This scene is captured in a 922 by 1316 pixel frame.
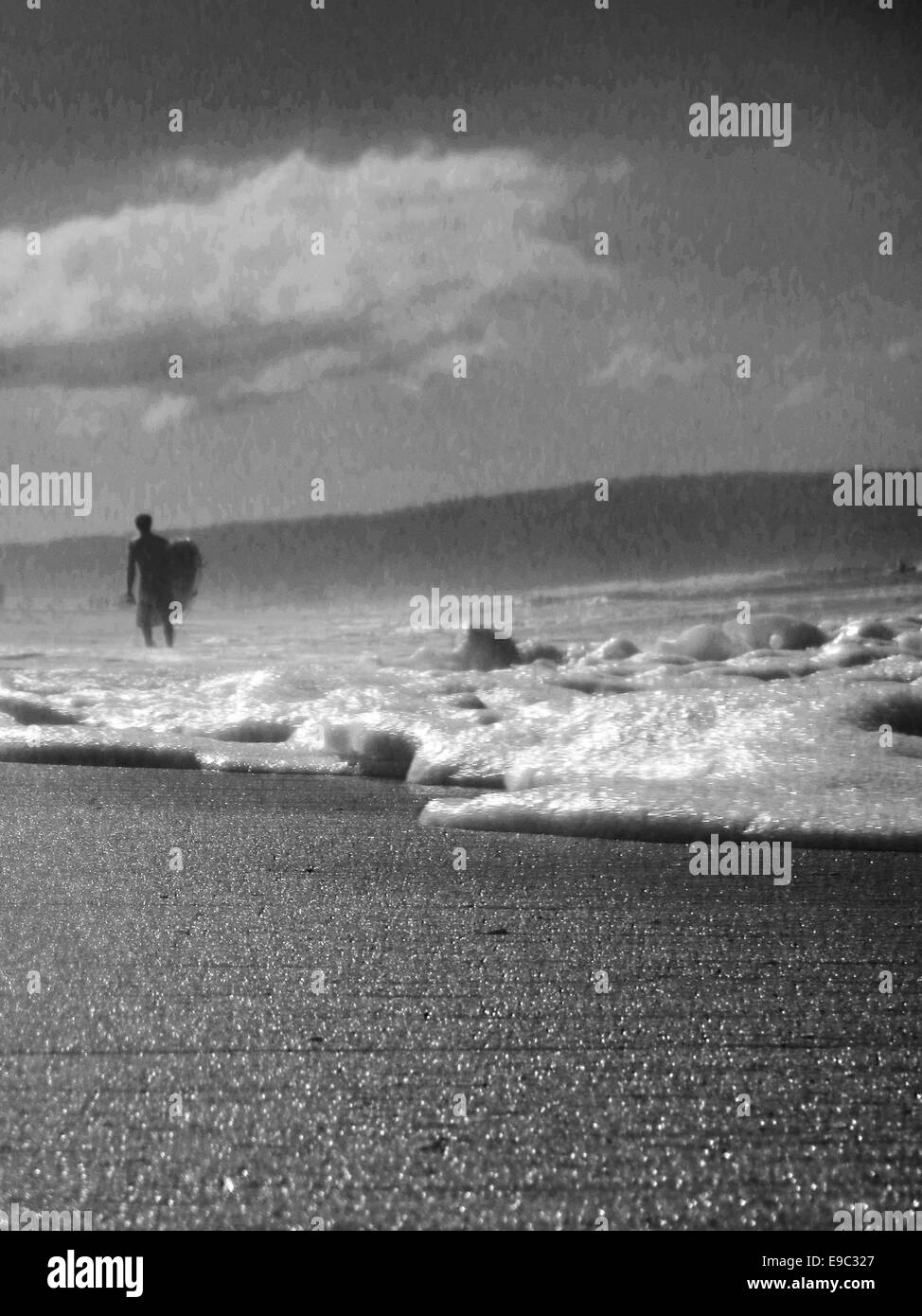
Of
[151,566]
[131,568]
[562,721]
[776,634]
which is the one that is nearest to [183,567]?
[151,566]

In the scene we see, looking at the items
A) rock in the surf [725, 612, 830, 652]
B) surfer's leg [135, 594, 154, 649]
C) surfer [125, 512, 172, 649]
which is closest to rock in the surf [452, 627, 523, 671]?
rock in the surf [725, 612, 830, 652]

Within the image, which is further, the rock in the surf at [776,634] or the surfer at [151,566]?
the surfer at [151,566]

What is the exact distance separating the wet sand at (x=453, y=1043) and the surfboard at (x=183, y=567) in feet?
18.6

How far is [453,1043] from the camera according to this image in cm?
98

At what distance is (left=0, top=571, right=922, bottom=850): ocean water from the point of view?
2.06 m

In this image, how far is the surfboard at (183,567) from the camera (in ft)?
23.8

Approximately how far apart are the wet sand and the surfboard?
5662 millimetres

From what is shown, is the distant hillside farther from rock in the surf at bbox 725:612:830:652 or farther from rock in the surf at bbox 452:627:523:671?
rock in the surf at bbox 452:627:523:671

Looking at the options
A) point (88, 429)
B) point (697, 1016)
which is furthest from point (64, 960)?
point (88, 429)

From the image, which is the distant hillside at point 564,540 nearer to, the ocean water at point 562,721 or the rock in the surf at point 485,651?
the ocean water at point 562,721

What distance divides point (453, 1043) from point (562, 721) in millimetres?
1776

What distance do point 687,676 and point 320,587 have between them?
17.9 ft

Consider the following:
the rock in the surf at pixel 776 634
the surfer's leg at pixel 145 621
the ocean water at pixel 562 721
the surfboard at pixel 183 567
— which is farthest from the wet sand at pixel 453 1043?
the surfboard at pixel 183 567

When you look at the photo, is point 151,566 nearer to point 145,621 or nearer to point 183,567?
point 183,567
